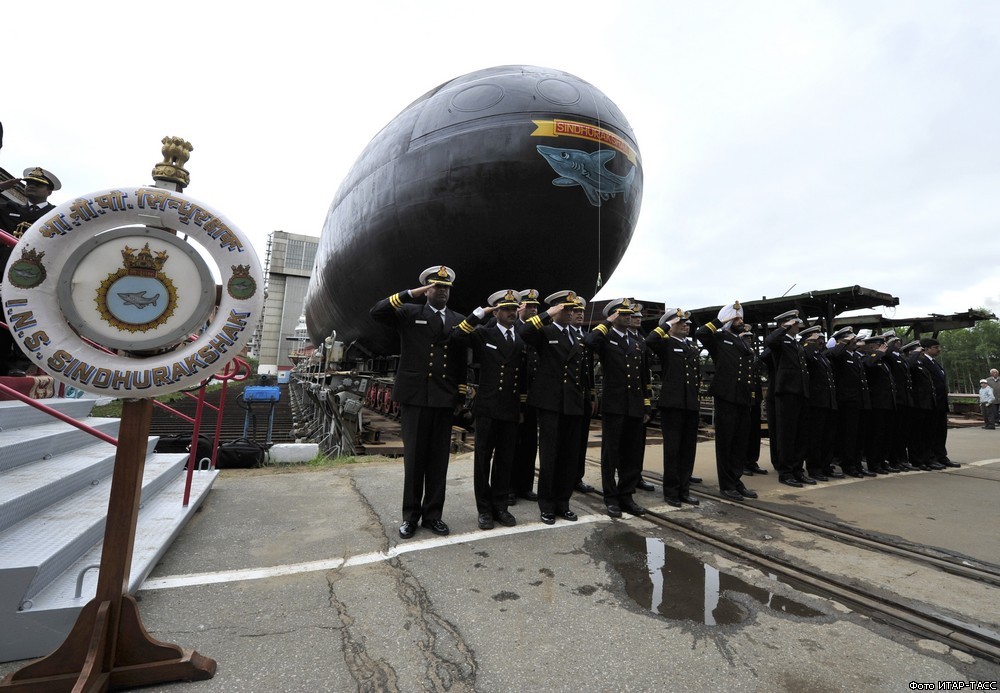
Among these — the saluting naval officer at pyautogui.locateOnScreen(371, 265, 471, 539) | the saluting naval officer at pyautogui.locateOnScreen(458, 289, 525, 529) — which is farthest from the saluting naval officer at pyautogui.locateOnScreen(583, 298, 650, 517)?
the saluting naval officer at pyautogui.locateOnScreen(371, 265, 471, 539)

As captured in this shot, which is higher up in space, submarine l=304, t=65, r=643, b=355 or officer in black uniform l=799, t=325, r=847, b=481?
submarine l=304, t=65, r=643, b=355

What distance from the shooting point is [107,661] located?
4.84ft

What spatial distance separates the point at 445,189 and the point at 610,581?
477cm

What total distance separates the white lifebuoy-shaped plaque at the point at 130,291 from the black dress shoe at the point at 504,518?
7.47 ft

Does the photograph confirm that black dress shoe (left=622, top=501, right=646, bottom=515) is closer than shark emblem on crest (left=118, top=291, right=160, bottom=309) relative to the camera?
No

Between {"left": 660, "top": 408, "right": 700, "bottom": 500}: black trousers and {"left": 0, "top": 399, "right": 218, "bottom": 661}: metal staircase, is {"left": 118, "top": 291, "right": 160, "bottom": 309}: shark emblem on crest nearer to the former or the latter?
{"left": 0, "top": 399, "right": 218, "bottom": 661}: metal staircase

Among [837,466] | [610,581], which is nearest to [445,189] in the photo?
[610,581]

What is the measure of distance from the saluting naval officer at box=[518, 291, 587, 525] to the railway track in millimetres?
464

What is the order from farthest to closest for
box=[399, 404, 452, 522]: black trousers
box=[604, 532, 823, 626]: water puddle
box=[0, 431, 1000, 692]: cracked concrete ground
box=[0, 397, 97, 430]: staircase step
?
box=[399, 404, 452, 522]: black trousers → box=[0, 397, 97, 430]: staircase step → box=[604, 532, 823, 626]: water puddle → box=[0, 431, 1000, 692]: cracked concrete ground

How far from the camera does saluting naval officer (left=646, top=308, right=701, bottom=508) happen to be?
3928mm

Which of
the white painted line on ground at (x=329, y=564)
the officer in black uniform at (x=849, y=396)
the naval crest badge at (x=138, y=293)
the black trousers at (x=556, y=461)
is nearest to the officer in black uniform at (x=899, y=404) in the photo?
the officer in black uniform at (x=849, y=396)

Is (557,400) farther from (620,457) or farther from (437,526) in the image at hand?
(437,526)

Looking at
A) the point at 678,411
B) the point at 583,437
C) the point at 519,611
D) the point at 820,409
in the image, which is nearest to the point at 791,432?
the point at 820,409

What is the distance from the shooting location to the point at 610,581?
7.72 ft
